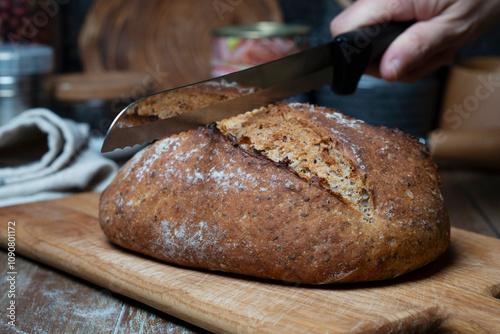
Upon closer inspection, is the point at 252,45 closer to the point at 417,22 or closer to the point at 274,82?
the point at 417,22

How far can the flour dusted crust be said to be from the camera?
1194 millimetres

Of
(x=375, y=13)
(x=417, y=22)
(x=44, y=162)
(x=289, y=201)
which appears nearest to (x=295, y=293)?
(x=289, y=201)

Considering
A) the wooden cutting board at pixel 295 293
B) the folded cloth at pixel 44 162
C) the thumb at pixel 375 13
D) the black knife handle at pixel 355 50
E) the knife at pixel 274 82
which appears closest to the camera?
the wooden cutting board at pixel 295 293

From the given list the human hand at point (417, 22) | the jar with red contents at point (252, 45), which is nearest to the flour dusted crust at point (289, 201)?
the human hand at point (417, 22)

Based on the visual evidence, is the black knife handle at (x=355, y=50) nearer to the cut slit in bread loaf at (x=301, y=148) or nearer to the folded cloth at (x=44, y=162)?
the cut slit in bread loaf at (x=301, y=148)

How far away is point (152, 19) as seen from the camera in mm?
3359

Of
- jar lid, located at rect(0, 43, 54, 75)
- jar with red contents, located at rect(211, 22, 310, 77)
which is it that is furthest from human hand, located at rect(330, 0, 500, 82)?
jar lid, located at rect(0, 43, 54, 75)

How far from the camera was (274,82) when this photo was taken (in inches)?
56.4

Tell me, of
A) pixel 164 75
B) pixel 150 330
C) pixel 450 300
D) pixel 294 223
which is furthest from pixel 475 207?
pixel 164 75

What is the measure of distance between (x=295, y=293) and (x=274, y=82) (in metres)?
0.57

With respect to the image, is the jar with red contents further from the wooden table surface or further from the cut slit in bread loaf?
the wooden table surface

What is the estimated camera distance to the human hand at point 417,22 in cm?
167

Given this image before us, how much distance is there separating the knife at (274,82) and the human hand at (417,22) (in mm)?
68

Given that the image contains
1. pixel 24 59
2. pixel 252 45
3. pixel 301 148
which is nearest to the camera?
pixel 301 148
